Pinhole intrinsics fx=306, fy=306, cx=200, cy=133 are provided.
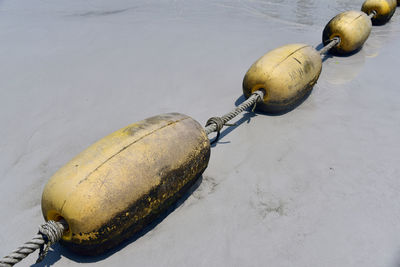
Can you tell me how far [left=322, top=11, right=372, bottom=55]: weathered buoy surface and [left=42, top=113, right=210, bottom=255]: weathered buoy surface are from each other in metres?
3.32

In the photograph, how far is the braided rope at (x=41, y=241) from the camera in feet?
4.93

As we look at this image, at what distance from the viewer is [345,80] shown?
3.83m

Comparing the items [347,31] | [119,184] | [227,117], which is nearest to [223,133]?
[227,117]

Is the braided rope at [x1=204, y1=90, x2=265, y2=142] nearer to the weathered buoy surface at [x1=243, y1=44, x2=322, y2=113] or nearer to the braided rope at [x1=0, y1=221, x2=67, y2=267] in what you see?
the weathered buoy surface at [x1=243, y1=44, x2=322, y2=113]

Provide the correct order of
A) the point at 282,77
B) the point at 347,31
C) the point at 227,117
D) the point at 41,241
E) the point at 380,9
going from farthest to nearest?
the point at 380,9 → the point at 347,31 → the point at 282,77 → the point at 227,117 → the point at 41,241

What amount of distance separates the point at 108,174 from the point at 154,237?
1.77 ft

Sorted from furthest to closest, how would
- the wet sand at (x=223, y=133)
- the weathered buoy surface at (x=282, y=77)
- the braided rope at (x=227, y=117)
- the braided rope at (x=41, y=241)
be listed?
the weathered buoy surface at (x=282, y=77), the braided rope at (x=227, y=117), the wet sand at (x=223, y=133), the braided rope at (x=41, y=241)

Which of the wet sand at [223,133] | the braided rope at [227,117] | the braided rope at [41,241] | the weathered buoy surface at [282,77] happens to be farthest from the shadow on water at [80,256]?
the weathered buoy surface at [282,77]

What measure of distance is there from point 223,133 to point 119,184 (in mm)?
1408

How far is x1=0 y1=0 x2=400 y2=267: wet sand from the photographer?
189cm

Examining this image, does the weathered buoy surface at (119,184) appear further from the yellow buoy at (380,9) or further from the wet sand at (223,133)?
the yellow buoy at (380,9)

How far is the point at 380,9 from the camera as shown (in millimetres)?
5688

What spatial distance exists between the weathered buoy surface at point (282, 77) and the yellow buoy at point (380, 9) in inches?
144

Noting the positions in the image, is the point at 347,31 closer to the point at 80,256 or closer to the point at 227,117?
the point at 227,117
